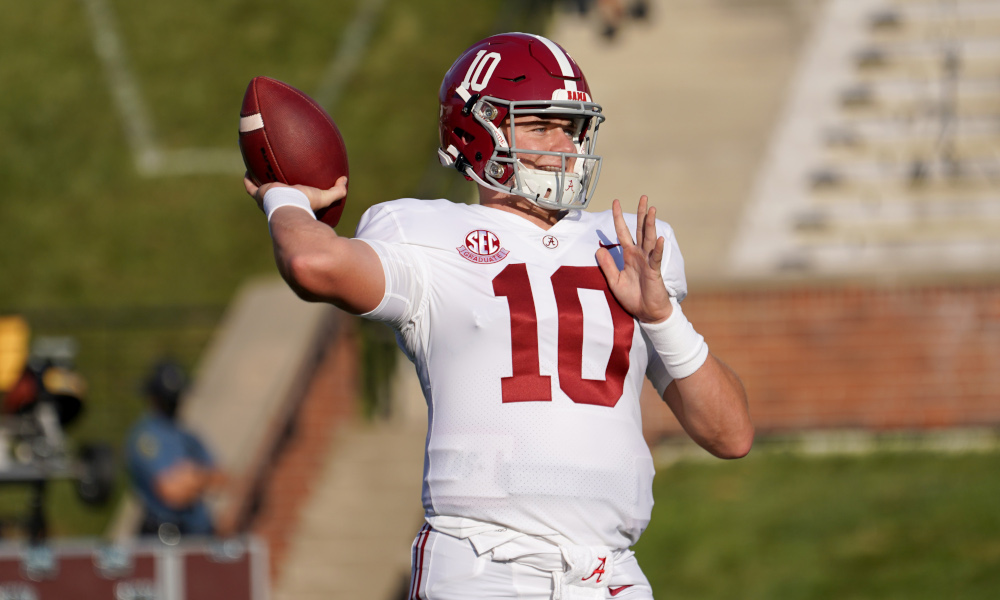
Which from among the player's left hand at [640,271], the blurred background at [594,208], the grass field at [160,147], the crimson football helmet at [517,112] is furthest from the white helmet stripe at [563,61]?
the grass field at [160,147]

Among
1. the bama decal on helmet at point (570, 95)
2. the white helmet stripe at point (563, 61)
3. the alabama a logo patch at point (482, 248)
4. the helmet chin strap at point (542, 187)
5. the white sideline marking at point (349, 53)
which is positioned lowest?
the white sideline marking at point (349, 53)

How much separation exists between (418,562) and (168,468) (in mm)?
6065

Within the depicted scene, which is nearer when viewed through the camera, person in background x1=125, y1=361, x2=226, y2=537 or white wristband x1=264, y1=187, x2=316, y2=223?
white wristband x1=264, y1=187, x2=316, y2=223

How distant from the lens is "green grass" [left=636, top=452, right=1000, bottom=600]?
8.16 m

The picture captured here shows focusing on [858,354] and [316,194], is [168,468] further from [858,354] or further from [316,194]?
[316,194]

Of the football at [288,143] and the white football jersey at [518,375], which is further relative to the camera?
the football at [288,143]

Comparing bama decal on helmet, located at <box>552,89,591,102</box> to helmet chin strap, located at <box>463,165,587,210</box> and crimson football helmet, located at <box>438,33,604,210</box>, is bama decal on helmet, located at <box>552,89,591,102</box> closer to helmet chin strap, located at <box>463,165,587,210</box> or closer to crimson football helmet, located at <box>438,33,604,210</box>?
crimson football helmet, located at <box>438,33,604,210</box>

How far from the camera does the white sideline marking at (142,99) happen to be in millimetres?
17031

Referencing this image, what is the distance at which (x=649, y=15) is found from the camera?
16.0 metres

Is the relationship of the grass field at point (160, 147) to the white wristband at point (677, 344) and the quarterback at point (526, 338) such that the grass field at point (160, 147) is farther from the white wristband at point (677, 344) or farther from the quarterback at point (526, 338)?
the white wristband at point (677, 344)

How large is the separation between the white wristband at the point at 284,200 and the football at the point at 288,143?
137 mm

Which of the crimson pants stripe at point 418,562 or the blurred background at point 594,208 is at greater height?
the crimson pants stripe at point 418,562

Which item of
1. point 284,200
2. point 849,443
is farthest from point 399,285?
point 849,443

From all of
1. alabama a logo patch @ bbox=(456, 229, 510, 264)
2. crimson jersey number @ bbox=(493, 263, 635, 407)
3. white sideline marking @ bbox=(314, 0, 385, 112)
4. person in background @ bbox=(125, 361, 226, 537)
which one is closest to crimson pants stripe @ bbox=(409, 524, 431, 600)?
crimson jersey number @ bbox=(493, 263, 635, 407)
